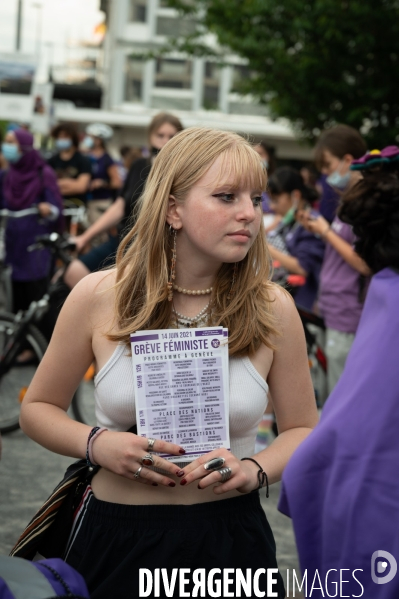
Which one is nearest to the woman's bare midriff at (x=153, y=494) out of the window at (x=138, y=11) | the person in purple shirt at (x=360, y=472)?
the person in purple shirt at (x=360, y=472)

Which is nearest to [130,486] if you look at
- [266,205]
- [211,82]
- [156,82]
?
[266,205]

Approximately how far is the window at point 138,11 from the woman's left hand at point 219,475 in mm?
37040

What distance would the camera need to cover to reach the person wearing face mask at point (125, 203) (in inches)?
248

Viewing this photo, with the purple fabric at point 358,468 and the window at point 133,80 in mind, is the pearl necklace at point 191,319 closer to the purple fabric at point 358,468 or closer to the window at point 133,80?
the purple fabric at point 358,468

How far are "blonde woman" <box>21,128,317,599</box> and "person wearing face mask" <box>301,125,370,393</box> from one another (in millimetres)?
3216

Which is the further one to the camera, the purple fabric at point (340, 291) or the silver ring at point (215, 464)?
the purple fabric at point (340, 291)

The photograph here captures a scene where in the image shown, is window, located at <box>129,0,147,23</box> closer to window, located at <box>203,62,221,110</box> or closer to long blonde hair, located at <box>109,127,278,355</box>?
window, located at <box>203,62,221,110</box>

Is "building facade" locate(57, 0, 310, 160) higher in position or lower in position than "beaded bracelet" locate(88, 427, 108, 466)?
higher

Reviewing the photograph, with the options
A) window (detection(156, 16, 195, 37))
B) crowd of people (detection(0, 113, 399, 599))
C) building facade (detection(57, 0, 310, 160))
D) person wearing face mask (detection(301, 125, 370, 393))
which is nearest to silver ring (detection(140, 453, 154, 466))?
crowd of people (detection(0, 113, 399, 599))

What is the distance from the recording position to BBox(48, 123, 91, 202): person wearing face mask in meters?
12.2

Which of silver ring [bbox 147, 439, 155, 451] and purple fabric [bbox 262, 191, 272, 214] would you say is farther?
purple fabric [bbox 262, 191, 272, 214]

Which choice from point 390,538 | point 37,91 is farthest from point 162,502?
point 37,91

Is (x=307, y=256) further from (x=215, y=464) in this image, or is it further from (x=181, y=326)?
(x=215, y=464)

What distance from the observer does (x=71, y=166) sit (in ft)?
40.2
